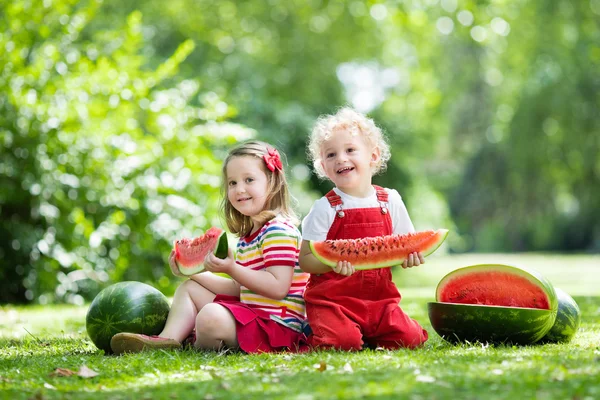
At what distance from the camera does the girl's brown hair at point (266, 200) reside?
4.86m

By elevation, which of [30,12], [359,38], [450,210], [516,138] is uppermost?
[359,38]

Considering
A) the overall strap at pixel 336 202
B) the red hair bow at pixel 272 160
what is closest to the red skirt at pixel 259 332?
the overall strap at pixel 336 202

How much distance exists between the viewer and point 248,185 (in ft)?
15.7

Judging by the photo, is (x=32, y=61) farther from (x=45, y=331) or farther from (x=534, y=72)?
(x=534, y=72)

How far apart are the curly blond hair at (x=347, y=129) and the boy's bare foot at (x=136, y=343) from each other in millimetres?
1499

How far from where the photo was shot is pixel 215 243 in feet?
14.7

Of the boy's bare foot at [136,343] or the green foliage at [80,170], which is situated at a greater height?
the green foliage at [80,170]

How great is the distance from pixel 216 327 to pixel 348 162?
1.30 meters

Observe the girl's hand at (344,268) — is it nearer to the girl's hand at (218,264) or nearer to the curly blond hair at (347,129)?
the girl's hand at (218,264)

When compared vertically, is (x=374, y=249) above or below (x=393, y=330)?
above

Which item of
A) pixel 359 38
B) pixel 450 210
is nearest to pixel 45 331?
pixel 359 38

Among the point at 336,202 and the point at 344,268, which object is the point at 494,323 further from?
the point at 336,202

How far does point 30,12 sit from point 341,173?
278 inches

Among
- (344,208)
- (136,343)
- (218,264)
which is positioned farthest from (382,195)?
(136,343)
